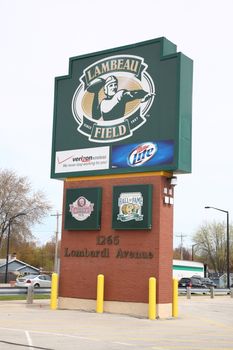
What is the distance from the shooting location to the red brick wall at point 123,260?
61.8 feet

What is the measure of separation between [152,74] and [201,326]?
9210mm

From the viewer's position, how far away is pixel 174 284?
19781mm

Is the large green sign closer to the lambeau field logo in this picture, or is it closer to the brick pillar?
the lambeau field logo

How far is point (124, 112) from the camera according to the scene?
20.7m

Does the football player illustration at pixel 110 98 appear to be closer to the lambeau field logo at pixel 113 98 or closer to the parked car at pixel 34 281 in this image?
the lambeau field logo at pixel 113 98

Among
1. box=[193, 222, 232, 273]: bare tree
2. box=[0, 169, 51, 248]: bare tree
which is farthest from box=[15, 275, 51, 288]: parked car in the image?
box=[193, 222, 232, 273]: bare tree

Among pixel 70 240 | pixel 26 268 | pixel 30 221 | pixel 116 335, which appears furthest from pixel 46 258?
pixel 116 335

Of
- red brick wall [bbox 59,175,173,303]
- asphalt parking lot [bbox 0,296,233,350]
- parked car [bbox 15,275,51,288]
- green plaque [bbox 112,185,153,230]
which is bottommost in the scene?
asphalt parking lot [bbox 0,296,233,350]

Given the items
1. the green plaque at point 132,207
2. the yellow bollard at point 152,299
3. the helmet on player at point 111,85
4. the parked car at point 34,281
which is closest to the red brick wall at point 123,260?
the green plaque at point 132,207

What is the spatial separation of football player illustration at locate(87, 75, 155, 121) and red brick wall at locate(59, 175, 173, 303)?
259 cm

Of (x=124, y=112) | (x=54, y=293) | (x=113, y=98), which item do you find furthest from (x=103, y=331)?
(x=113, y=98)

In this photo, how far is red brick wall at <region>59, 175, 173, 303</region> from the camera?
18.8m

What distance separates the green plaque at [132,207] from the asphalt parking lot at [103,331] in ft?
10.6

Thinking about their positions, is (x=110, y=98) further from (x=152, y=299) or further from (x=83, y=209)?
(x=152, y=299)
